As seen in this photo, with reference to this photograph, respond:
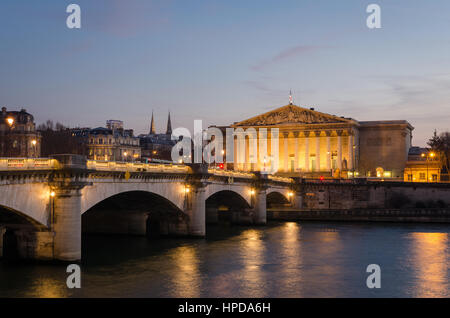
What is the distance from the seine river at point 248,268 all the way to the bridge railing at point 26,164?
6438 mm

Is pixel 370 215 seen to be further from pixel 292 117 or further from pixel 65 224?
pixel 292 117

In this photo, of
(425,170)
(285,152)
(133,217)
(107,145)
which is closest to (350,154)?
(285,152)

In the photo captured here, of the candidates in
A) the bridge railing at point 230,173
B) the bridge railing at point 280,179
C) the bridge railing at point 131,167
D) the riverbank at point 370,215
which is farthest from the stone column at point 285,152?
the bridge railing at point 131,167

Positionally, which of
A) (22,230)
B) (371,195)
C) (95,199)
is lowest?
(371,195)

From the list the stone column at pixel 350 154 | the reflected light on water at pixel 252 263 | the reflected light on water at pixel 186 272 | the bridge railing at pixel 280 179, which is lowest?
the reflected light on water at pixel 252 263

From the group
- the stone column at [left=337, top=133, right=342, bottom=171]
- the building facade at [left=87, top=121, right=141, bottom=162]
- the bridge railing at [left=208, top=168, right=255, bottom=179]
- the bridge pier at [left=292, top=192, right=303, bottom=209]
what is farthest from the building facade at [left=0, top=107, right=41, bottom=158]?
the stone column at [left=337, top=133, right=342, bottom=171]

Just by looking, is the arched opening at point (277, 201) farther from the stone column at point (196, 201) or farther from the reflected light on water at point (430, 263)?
the stone column at point (196, 201)

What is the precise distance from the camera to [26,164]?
119 ft

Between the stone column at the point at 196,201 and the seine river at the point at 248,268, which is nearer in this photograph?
the seine river at the point at 248,268

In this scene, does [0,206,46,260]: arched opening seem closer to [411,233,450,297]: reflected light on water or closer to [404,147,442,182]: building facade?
[411,233,450,297]: reflected light on water

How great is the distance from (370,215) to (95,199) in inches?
2054

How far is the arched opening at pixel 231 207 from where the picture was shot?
77000 mm
